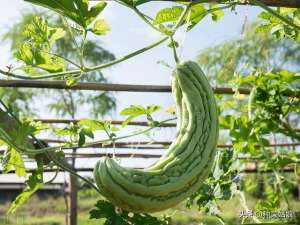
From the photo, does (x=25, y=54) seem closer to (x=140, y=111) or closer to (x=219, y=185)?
(x=140, y=111)

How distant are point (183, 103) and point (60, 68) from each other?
386 mm

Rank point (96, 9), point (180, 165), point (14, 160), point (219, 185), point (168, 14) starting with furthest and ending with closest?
1. point (219, 185)
2. point (14, 160)
3. point (168, 14)
4. point (96, 9)
5. point (180, 165)

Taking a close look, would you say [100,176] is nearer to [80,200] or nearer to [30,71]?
[30,71]

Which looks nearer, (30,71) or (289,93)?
(30,71)

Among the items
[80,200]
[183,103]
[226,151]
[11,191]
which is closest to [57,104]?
[80,200]

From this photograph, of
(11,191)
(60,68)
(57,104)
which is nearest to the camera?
(60,68)

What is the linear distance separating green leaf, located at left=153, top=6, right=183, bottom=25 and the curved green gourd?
0.17 m

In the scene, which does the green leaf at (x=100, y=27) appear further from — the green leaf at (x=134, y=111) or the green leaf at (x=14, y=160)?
the green leaf at (x=14, y=160)

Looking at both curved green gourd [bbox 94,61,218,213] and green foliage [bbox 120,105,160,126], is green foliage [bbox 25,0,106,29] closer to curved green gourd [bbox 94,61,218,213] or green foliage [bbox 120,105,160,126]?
curved green gourd [bbox 94,61,218,213]

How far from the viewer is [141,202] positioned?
A: 915 mm

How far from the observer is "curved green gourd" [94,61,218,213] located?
2.97 ft

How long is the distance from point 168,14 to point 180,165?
0.44 meters

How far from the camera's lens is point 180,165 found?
3.16 feet

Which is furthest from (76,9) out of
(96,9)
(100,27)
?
(100,27)
